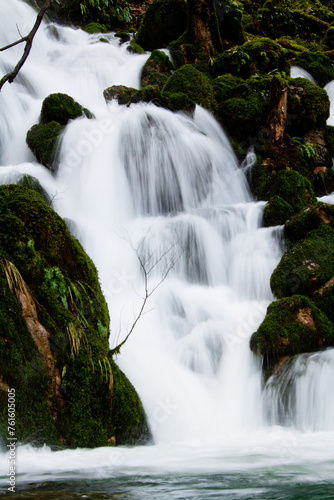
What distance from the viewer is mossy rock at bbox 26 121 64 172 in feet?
34.7

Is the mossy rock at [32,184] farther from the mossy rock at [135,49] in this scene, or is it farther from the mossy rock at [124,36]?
the mossy rock at [124,36]

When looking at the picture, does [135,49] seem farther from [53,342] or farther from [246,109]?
[53,342]

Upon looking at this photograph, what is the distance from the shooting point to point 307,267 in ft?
24.9

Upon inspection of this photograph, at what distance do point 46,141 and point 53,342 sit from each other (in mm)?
7569

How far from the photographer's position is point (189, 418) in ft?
17.7

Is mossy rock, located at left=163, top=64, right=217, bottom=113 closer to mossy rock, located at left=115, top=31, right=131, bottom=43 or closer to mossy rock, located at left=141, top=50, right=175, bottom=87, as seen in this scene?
mossy rock, located at left=141, top=50, right=175, bottom=87

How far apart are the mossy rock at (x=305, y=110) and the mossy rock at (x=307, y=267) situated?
5.57m

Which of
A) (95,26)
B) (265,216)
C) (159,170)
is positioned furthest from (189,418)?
(95,26)

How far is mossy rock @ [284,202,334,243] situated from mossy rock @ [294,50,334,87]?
37.0ft

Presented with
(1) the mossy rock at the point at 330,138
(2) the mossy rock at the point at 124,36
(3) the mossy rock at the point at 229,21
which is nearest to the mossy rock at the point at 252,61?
(3) the mossy rock at the point at 229,21

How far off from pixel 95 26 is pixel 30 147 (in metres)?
13.0

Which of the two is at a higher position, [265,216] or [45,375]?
[265,216]

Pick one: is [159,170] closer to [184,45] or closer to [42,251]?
[42,251]

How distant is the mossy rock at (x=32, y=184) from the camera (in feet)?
28.6
